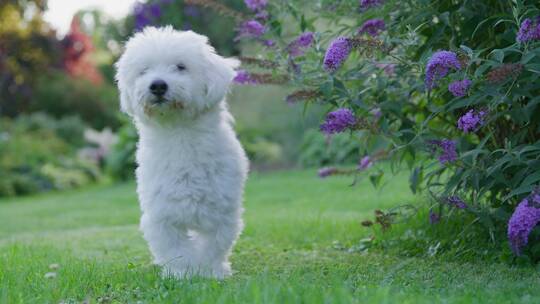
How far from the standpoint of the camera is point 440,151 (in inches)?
181

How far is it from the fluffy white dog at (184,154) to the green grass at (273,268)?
0.84ft

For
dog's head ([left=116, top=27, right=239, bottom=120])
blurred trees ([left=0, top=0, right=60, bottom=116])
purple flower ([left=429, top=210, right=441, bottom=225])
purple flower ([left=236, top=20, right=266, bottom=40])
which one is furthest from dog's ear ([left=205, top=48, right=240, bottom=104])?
blurred trees ([left=0, top=0, right=60, bottom=116])

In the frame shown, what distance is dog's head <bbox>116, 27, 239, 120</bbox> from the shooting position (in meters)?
4.52

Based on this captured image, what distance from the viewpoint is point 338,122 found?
173 inches

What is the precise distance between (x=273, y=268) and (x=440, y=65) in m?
1.96

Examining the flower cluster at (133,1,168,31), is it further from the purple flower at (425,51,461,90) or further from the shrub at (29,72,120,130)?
A: the purple flower at (425,51,461,90)

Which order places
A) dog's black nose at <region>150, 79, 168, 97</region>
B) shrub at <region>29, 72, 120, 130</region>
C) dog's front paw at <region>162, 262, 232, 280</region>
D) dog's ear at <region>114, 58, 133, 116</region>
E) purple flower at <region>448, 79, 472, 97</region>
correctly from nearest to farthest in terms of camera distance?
1. purple flower at <region>448, 79, 472, 97</region>
2. dog's front paw at <region>162, 262, 232, 280</region>
3. dog's black nose at <region>150, 79, 168, 97</region>
4. dog's ear at <region>114, 58, 133, 116</region>
5. shrub at <region>29, 72, 120, 130</region>

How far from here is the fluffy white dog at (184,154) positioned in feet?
15.0

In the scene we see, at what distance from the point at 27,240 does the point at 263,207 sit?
3479mm

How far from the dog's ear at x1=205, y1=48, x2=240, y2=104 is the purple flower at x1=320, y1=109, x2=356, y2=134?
2.42 feet

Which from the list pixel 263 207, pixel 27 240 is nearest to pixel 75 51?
pixel 263 207

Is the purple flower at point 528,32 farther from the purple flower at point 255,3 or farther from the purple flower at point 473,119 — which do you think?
the purple flower at point 255,3

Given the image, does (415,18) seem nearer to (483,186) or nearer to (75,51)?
(483,186)

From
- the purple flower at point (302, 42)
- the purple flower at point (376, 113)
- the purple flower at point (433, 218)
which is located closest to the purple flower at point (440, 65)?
the purple flower at point (302, 42)
